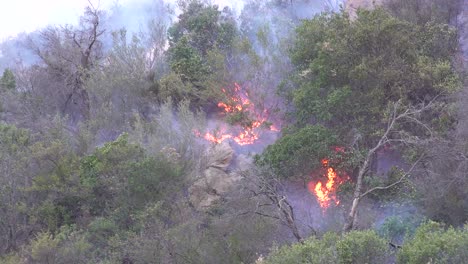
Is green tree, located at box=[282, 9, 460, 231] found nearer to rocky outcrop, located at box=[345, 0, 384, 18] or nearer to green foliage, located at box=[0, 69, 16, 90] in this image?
rocky outcrop, located at box=[345, 0, 384, 18]

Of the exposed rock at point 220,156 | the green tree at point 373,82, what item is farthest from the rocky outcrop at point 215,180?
the green tree at point 373,82

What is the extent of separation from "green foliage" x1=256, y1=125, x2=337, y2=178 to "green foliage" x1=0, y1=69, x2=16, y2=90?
14709 millimetres

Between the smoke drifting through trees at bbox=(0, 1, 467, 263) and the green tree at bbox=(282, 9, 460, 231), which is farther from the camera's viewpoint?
the green tree at bbox=(282, 9, 460, 231)

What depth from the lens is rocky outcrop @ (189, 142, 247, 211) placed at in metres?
19.1

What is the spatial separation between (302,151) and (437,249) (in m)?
8.95

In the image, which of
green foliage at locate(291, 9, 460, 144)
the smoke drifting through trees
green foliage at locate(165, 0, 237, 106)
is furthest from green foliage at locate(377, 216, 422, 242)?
green foliage at locate(165, 0, 237, 106)

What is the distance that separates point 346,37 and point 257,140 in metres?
5.87

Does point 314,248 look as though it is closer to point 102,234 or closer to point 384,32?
point 102,234

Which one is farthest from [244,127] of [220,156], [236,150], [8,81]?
[8,81]

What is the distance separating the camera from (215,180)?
2006cm

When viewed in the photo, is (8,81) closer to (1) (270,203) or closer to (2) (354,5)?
(2) (354,5)

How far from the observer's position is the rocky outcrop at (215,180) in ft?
62.7

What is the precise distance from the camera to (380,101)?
733 inches

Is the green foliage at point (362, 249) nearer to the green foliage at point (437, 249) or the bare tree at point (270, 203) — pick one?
the green foliage at point (437, 249)
